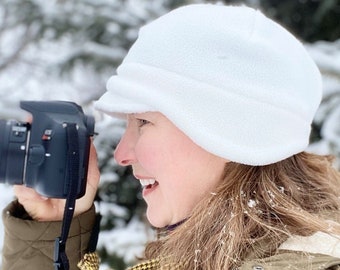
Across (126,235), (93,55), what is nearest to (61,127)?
(93,55)

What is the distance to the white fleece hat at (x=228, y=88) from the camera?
3.49 feet

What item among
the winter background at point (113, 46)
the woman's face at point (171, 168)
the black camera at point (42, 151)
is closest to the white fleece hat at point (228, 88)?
the woman's face at point (171, 168)

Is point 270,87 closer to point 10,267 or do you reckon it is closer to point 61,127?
point 61,127

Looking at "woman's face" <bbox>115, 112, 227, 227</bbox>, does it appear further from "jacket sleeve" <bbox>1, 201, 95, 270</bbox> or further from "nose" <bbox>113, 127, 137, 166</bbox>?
"jacket sleeve" <bbox>1, 201, 95, 270</bbox>

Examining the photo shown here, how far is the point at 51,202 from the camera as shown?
55.0 inches

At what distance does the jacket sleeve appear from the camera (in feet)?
4.51

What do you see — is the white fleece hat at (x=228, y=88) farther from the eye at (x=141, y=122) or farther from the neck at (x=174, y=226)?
the neck at (x=174, y=226)

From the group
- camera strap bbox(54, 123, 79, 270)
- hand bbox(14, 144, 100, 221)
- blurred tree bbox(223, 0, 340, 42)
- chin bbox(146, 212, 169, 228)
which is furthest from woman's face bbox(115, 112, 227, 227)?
blurred tree bbox(223, 0, 340, 42)

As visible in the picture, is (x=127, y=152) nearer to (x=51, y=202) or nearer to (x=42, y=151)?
(x=42, y=151)

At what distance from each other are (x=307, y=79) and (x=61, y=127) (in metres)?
0.47

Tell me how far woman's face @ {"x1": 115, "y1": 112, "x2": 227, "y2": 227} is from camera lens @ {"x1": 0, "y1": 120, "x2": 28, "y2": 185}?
0.23 meters

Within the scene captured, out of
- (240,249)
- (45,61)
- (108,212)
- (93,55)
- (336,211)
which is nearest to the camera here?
(240,249)

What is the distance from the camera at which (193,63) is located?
42.6 inches

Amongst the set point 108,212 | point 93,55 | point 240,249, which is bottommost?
point 108,212
